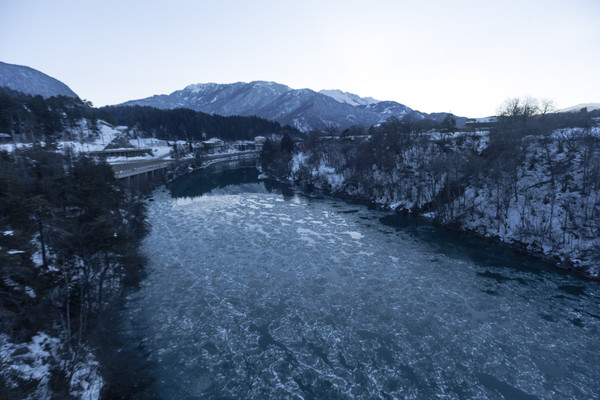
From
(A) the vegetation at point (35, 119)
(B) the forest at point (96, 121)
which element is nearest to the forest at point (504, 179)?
(A) the vegetation at point (35, 119)

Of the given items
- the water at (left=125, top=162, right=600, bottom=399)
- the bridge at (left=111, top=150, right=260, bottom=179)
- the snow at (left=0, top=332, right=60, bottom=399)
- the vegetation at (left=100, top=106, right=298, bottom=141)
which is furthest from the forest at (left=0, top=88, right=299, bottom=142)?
the snow at (left=0, top=332, right=60, bottom=399)

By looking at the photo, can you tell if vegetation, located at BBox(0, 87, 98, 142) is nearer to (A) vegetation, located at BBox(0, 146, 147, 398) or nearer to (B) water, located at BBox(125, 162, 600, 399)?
(A) vegetation, located at BBox(0, 146, 147, 398)

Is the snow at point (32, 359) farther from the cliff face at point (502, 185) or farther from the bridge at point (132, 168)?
the bridge at point (132, 168)

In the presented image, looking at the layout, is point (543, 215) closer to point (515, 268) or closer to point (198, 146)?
point (515, 268)

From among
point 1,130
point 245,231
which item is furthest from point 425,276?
point 1,130

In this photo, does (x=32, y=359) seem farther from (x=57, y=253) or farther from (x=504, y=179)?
(x=504, y=179)
